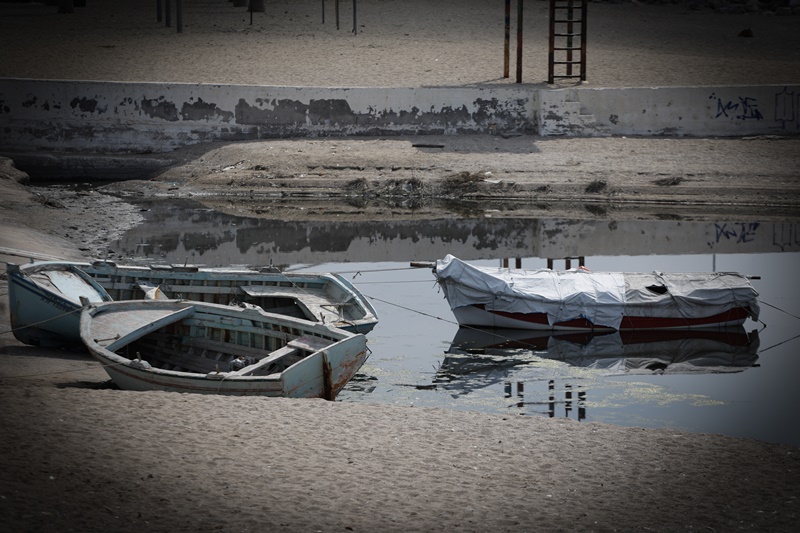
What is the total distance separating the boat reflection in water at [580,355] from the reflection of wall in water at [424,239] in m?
5.18

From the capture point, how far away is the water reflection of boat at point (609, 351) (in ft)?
49.0

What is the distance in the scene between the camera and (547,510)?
28.2ft

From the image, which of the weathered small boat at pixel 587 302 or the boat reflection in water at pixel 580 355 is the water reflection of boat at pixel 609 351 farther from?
the weathered small boat at pixel 587 302

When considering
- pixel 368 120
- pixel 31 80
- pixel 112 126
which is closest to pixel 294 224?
Result: pixel 368 120

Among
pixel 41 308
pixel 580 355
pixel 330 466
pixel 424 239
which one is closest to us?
pixel 330 466

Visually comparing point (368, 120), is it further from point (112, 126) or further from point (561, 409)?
point (561, 409)

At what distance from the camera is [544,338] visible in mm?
Result: 16391

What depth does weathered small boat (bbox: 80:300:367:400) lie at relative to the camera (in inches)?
455

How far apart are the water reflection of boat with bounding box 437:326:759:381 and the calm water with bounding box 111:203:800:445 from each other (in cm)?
4

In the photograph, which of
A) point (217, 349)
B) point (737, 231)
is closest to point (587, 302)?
point (217, 349)

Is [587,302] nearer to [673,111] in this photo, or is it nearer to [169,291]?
[169,291]

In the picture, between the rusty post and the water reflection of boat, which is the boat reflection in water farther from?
the rusty post

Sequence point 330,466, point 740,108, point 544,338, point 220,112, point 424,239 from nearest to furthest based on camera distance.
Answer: point 330,466 < point 544,338 < point 424,239 < point 740,108 < point 220,112

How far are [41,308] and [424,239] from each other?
10.7m
